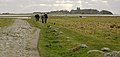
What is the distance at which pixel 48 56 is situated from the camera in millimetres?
21031

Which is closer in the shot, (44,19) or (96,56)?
(96,56)

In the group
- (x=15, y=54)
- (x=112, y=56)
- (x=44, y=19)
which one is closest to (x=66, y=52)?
(x=15, y=54)

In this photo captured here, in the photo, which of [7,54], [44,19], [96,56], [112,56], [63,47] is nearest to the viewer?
[112,56]

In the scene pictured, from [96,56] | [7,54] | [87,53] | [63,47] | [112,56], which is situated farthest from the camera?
[63,47]

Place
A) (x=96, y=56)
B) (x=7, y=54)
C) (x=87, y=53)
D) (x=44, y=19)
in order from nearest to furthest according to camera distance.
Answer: (x=96, y=56), (x=87, y=53), (x=7, y=54), (x=44, y=19)

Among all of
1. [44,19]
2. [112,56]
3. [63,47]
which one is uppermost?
[112,56]

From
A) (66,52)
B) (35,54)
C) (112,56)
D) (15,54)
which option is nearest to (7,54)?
(15,54)

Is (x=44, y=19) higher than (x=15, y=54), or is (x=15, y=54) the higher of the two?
(x=15, y=54)

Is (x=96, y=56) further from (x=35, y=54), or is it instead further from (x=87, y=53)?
(x=35, y=54)

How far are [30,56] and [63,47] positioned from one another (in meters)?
5.07

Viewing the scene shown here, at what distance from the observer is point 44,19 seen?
222ft

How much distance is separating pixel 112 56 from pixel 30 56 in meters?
6.58

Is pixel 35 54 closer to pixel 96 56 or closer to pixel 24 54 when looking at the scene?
pixel 24 54

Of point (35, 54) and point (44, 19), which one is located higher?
point (35, 54)
